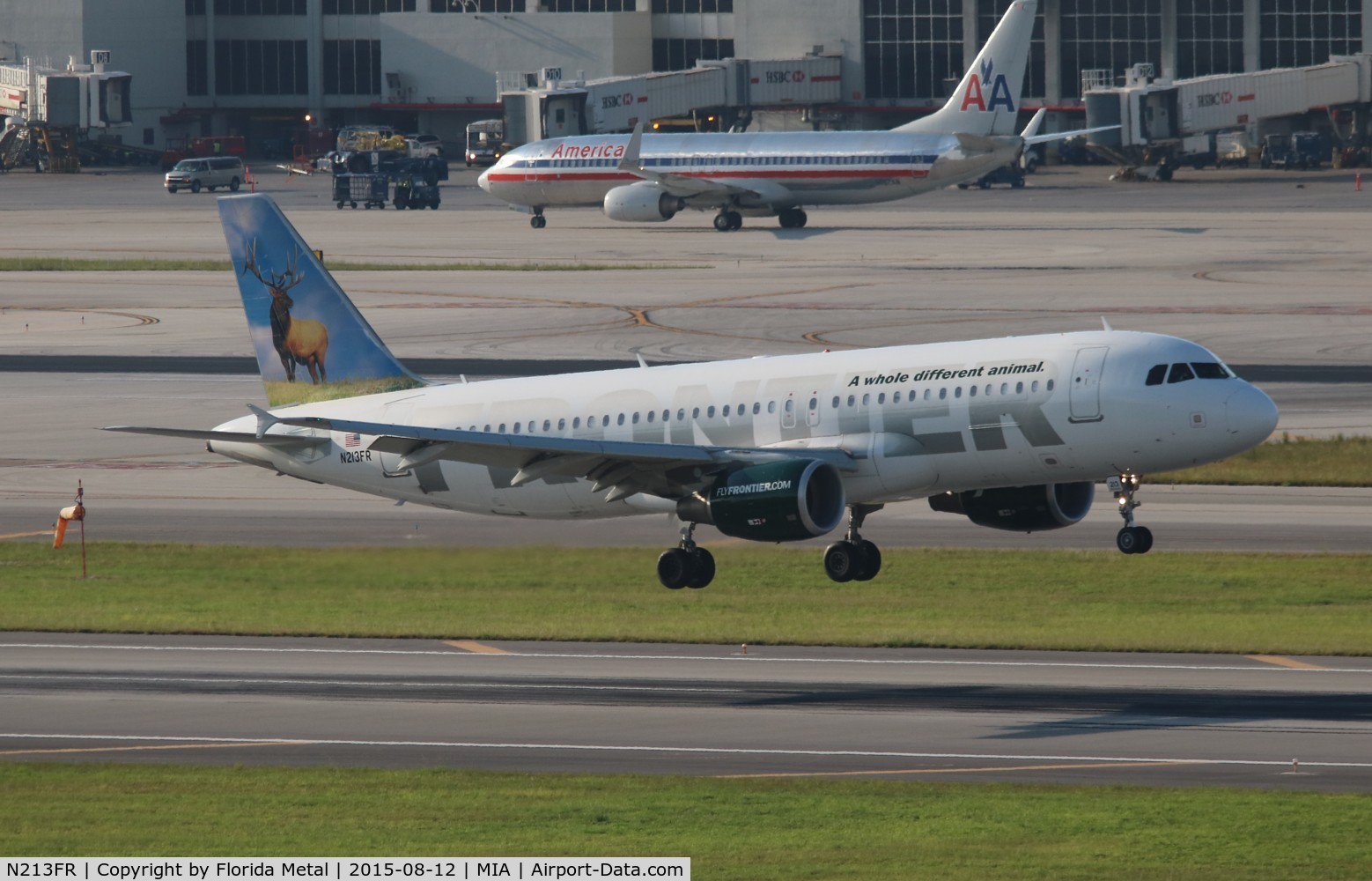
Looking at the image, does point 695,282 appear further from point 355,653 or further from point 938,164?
point 355,653

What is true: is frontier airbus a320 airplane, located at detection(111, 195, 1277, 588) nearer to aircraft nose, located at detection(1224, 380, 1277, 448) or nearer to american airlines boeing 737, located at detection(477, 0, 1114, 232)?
aircraft nose, located at detection(1224, 380, 1277, 448)

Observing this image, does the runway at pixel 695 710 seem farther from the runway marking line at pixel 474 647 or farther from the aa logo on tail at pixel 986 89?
the aa logo on tail at pixel 986 89

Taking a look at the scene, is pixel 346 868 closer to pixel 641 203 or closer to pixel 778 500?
pixel 778 500

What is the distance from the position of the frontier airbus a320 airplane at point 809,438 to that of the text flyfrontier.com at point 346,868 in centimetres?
1453

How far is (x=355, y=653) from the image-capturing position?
202ft

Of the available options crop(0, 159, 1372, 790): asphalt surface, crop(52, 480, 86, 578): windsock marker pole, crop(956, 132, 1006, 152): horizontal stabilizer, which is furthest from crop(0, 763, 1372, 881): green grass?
crop(956, 132, 1006, 152): horizontal stabilizer

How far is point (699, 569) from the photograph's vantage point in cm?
5581

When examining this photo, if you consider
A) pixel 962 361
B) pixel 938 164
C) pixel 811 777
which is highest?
pixel 938 164

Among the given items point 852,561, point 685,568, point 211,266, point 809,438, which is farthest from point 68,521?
point 211,266

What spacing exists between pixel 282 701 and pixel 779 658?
567 inches

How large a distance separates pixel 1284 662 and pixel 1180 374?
11060 mm

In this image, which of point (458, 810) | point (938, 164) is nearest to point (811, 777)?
point (458, 810)

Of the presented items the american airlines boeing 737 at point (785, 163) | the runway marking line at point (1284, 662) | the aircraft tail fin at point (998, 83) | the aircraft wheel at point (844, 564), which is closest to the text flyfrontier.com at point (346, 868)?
the aircraft wheel at point (844, 564)

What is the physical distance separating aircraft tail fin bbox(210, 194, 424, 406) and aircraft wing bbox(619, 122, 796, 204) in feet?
333
